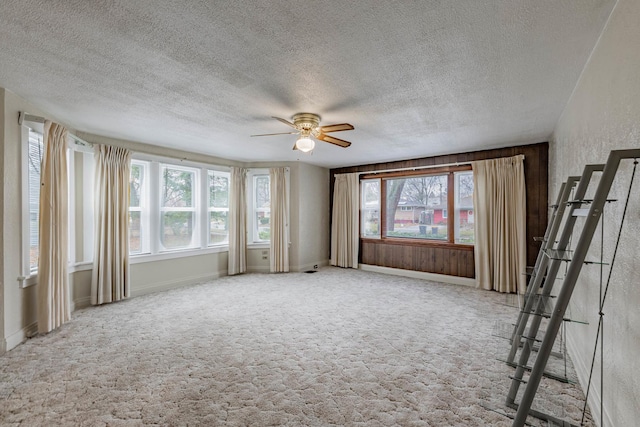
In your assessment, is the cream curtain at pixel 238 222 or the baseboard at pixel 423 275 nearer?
the baseboard at pixel 423 275

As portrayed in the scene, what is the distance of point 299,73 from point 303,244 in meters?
4.48

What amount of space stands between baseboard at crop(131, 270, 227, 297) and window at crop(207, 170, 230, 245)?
2.05 feet

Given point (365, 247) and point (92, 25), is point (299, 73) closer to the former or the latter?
point (92, 25)

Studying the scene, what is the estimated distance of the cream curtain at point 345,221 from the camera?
258 inches

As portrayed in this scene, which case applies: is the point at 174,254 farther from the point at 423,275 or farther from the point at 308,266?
→ the point at 423,275

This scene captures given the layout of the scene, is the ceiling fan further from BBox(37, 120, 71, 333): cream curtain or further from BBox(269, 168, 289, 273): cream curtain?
BBox(269, 168, 289, 273): cream curtain

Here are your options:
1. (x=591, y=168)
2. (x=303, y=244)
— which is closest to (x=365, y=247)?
(x=303, y=244)

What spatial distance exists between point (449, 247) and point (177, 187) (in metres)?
4.97

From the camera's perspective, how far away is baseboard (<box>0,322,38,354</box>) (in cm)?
270

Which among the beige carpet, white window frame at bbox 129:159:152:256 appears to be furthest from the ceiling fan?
white window frame at bbox 129:159:152:256

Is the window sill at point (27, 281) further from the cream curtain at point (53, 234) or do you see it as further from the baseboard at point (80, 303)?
the baseboard at point (80, 303)

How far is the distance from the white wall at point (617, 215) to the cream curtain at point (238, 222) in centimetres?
513

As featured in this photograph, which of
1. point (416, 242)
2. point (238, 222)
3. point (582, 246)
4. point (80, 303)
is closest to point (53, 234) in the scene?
point (80, 303)

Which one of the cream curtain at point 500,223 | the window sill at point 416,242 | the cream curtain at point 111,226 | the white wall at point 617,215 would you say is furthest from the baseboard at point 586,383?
the cream curtain at point 111,226
